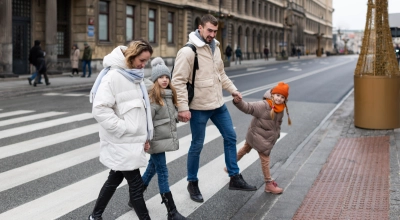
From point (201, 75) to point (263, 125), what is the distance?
0.94 m

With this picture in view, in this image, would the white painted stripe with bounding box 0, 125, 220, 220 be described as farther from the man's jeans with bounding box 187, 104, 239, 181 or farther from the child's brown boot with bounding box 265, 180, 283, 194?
the child's brown boot with bounding box 265, 180, 283, 194

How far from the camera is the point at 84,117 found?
464 inches

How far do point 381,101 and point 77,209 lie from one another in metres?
6.62

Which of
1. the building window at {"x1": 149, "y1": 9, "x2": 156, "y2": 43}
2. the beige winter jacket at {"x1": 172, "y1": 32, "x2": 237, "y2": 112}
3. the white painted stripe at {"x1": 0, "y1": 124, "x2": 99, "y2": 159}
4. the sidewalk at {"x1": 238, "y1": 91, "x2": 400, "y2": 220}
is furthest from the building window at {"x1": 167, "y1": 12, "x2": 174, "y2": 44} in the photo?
the beige winter jacket at {"x1": 172, "y1": 32, "x2": 237, "y2": 112}

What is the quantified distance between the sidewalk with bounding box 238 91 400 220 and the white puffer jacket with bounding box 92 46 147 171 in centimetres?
139

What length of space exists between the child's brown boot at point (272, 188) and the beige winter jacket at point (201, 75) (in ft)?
3.46

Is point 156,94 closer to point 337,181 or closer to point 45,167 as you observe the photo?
point 337,181

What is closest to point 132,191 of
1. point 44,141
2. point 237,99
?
point 237,99

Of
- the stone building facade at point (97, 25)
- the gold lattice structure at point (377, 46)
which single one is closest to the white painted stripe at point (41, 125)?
the gold lattice structure at point (377, 46)

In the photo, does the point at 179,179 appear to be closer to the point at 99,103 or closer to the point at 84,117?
the point at 99,103

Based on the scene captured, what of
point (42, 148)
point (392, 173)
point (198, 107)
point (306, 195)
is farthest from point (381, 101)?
point (42, 148)

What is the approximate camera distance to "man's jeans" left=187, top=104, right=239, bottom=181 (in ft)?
18.5

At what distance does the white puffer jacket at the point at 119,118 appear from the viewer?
163 inches

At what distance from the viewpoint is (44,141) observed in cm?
886
